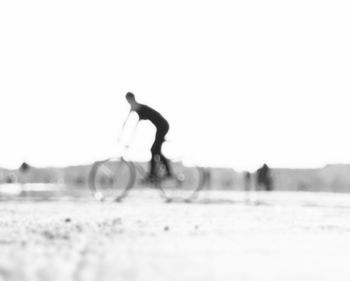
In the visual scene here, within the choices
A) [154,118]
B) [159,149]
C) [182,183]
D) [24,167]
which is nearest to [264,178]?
[24,167]

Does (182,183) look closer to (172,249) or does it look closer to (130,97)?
(130,97)

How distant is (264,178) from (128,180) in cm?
1347

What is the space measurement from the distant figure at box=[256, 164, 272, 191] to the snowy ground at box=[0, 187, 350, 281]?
1853cm

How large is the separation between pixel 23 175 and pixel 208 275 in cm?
2353

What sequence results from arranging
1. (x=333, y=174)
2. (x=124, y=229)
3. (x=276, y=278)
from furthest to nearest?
(x=333, y=174), (x=124, y=229), (x=276, y=278)

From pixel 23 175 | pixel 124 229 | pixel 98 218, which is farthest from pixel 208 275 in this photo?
pixel 23 175

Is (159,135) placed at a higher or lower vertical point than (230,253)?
higher

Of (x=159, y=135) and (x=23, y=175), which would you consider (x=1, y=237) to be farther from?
(x=23, y=175)

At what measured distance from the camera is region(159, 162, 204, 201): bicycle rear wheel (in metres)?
14.3

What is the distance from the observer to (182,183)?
1456cm

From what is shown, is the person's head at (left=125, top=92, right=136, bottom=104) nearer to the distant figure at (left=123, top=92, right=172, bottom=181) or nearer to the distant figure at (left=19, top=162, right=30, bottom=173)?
the distant figure at (left=123, top=92, right=172, bottom=181)

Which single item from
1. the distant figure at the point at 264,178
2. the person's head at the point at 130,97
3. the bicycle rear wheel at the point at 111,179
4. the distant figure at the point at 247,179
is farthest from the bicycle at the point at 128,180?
the distant figure at the point at 264,178

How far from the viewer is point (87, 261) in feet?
13.3

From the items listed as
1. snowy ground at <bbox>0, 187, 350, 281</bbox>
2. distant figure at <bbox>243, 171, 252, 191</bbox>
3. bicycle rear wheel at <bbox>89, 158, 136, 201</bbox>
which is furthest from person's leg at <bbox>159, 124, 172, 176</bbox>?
distant figure at <bbox>243, 171, 252, 191</bbox>
